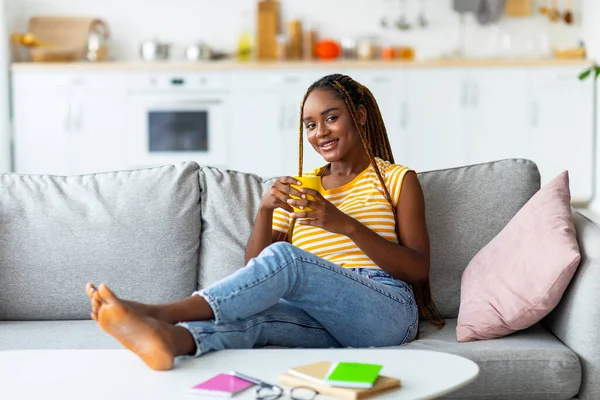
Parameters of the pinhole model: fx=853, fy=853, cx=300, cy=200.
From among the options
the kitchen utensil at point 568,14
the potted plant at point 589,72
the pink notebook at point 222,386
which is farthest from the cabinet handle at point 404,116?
the pink notebook at point 222,386

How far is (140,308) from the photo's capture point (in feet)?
5.70

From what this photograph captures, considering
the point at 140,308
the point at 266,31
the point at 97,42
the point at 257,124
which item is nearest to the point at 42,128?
the point at 97,42

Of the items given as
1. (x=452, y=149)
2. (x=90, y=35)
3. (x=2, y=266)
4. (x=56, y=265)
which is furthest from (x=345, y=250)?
(x=90, y=35)

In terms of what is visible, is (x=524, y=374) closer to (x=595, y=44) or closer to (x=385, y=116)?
(x=385, y=116)

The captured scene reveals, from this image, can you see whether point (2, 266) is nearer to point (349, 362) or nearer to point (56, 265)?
point (56, 265)

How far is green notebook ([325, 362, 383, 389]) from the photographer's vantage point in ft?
4.89

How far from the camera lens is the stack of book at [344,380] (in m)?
1.48

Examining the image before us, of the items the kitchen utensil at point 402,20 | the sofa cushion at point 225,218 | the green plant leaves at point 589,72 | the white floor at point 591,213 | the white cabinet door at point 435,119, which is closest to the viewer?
the sofa cushion at point 225,218

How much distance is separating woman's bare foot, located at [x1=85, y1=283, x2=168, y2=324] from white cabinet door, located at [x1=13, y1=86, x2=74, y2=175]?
470 cm

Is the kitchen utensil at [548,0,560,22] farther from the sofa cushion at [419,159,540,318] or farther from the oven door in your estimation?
the sofa cushion at [419,159,540,318]

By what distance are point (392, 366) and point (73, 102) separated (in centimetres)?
506

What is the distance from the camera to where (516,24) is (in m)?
6.73

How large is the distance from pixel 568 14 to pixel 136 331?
18.7 feet

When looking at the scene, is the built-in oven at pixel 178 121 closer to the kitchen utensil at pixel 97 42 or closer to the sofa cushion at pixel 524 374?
the kitchen utensil at pixel 97 42
